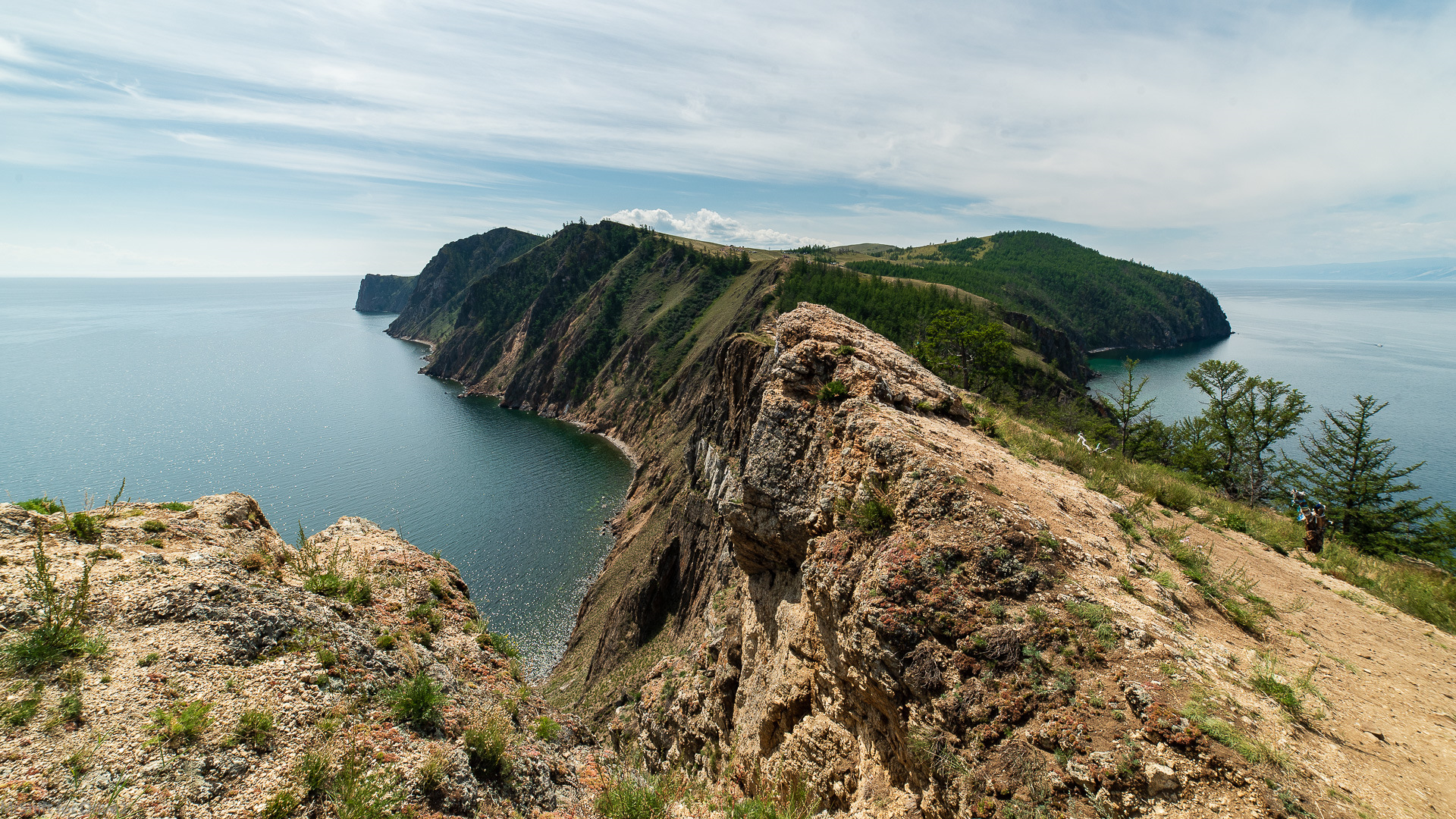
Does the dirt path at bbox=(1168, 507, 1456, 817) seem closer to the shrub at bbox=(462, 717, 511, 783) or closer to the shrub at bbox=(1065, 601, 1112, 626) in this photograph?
the shrub at bbox=(1065, 601, 1112, 626)

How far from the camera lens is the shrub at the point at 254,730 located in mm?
5801

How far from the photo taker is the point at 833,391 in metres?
12.4

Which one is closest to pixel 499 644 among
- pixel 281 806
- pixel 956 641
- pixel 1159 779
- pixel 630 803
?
pixel 630 803

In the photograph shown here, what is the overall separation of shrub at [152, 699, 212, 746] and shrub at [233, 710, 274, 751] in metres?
0.29

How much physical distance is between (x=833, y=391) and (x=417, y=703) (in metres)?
9.67

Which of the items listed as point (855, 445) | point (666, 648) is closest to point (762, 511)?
point (855, 445)

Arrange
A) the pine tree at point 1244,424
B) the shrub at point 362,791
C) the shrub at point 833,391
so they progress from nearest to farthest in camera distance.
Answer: the shrub at point 362,791, the shrub at point 833,391, the pine tree at point 1244,424

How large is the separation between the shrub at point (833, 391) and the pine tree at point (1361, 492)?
30.1m

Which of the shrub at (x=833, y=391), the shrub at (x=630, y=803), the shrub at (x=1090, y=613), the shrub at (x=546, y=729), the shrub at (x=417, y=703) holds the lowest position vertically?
the shrub at (x=546, y=729)

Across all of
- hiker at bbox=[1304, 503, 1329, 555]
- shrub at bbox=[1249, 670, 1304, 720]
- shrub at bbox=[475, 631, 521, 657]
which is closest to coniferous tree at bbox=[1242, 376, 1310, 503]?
hiker at bbox=[1304, 503, 1329, 555]

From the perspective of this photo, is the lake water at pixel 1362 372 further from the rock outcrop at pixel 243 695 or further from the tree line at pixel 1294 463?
the rock outcrop at pixel 243 695

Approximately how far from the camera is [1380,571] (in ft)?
40.8

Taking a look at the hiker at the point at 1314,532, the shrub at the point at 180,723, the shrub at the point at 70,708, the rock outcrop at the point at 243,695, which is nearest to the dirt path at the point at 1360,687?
the hiker at the point at 1314,532

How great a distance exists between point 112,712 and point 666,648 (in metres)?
23.2
